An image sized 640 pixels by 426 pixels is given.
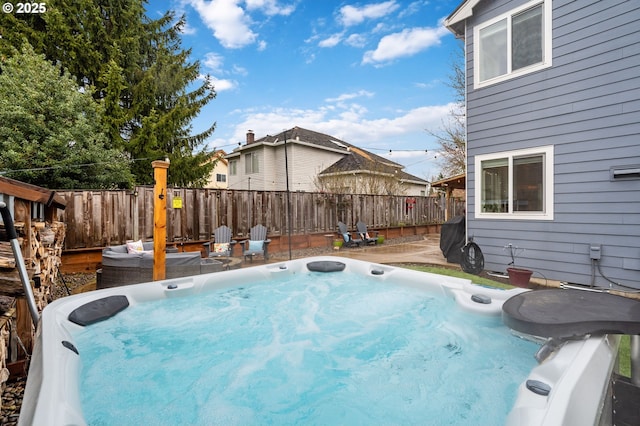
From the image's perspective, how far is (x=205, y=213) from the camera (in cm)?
764

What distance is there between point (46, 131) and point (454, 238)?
32.8 feet

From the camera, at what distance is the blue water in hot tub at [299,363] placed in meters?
1.94

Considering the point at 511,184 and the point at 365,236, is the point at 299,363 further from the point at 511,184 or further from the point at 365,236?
the point at 365,236

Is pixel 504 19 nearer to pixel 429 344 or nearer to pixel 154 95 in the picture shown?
pixel 429 344

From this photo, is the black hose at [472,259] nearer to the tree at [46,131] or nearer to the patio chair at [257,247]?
the patio chair at [257,247]

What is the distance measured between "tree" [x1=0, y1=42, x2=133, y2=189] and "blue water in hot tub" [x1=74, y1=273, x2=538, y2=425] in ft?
21.2

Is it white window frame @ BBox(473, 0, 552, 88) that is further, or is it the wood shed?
white window frame @ BBox(473, 0, 552, 88)

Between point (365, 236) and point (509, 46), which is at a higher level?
point (509, 46)

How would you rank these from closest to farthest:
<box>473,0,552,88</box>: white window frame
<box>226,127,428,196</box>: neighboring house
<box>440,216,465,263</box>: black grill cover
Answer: <box>473,0,552,88</box>: white window frame < <box>440,216,465,263</box>: black grill cover < <box>226,127,428,196</box>: neighboring house

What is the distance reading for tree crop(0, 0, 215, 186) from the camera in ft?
30.0

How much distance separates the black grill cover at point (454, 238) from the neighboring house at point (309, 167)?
6708 mm

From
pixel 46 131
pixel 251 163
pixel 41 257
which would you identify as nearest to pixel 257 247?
pixel 41 257

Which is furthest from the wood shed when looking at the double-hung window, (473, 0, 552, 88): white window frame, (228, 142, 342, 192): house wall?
the double-hung window

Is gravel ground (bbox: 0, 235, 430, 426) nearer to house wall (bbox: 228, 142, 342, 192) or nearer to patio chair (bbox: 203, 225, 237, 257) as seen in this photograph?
patio chair (bbox: 203, 225, 237, 257)
